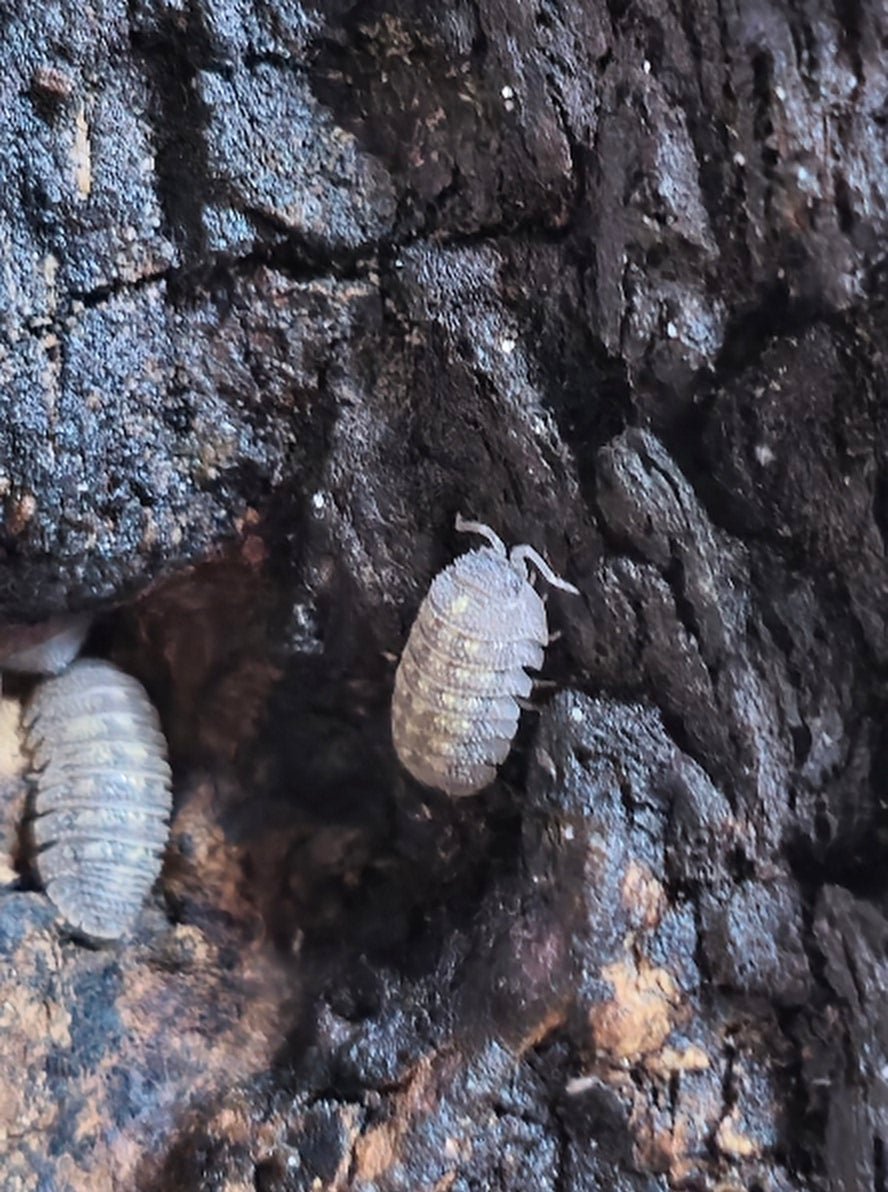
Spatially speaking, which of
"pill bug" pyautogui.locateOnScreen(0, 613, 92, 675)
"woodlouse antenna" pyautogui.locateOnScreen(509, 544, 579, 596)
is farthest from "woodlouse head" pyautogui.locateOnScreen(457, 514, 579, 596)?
"pill bug" pyautogui.locateOnScreen(0, 613, 92, 675)

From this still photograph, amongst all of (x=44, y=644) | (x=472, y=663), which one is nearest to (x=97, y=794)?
(x=44, y=644)

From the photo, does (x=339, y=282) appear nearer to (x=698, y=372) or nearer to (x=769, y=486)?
(x=698, y=372)

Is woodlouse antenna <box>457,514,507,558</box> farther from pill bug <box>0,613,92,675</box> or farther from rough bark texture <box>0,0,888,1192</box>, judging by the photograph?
pill bug <box>0,613,92,675</box>

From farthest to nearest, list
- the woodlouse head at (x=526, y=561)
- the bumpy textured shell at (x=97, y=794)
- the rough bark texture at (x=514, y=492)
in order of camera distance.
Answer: the bumpy textured shell at (x=97, y=794)
the woodlouse head at (x=526, y=561)
the rough bark texture at (x=514, y=492)

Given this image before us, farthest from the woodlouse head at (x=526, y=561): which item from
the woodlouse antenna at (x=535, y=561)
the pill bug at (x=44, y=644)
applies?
the pill bug at (x=44, y=644)

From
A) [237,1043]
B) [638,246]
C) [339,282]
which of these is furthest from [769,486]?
[237,1043]

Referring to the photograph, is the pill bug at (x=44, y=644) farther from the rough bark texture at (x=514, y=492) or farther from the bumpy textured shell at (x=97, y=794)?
the rough bark texture at (x=514, y=492)
